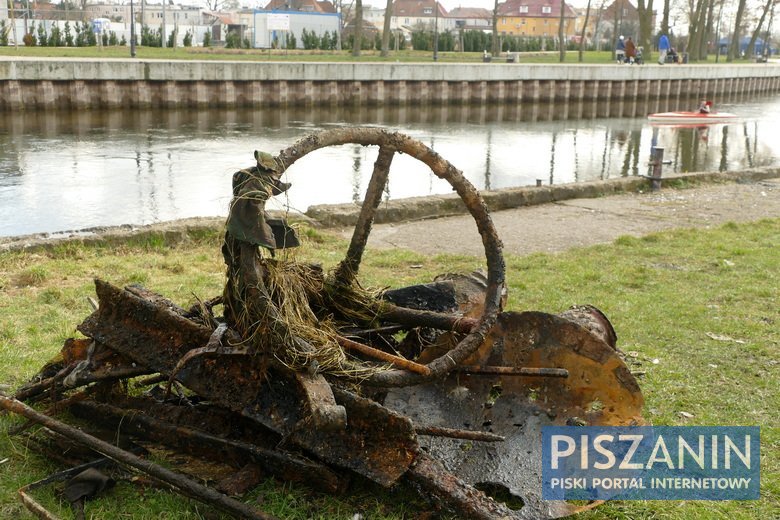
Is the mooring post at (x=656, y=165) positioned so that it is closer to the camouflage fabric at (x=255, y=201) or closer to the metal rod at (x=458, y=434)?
the metal rod at (x=458, y=434)

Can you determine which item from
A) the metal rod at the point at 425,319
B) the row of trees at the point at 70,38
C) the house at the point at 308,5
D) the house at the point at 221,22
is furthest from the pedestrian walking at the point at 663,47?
the metal rod at the point at 425,319

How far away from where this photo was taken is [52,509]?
378 centimetres

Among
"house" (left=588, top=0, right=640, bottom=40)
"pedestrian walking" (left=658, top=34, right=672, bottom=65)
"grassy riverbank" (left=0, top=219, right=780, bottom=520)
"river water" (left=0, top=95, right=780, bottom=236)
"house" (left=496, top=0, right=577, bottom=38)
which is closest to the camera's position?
"grassy riverbank" (left=0, top=219, right=780, bottom=520)

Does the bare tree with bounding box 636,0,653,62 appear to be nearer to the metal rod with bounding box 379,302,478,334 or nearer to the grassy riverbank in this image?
the grassy riverbank

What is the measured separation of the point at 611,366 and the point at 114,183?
601 inches

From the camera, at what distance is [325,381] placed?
12.5ft

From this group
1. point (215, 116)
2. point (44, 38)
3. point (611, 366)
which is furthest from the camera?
point (44, 38)

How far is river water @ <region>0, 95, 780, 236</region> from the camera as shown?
52.4 ft

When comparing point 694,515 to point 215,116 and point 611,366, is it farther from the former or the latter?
point 215,116

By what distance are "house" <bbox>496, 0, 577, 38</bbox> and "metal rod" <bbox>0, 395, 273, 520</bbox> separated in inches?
5453

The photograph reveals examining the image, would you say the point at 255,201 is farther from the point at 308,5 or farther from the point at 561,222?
the point at 308,5

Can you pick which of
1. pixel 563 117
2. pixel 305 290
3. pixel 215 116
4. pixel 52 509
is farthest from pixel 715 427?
pixel 563 117

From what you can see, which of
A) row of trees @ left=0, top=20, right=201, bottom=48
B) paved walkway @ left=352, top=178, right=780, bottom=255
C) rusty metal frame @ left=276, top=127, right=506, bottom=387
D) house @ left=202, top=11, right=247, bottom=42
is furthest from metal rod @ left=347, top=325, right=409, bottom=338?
house @ left=202, top=11, right=247, bottom=42

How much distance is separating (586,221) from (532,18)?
5280 inches
